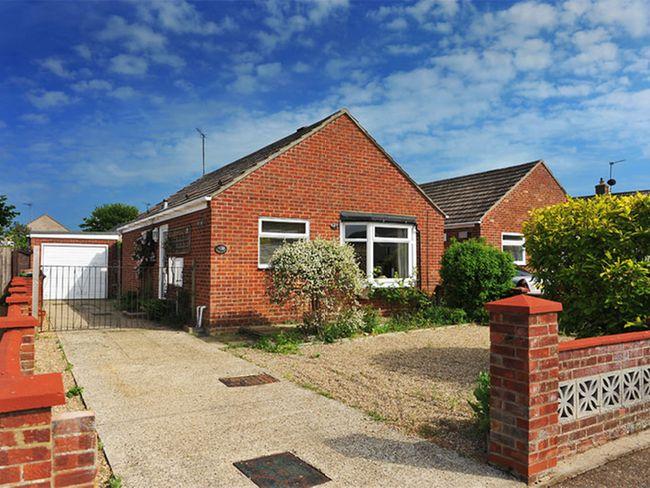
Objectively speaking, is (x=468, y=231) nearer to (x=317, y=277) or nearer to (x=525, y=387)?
(x=317, y=277)

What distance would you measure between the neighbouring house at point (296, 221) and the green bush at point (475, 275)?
121cm

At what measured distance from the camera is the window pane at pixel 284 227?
11227 millimetres

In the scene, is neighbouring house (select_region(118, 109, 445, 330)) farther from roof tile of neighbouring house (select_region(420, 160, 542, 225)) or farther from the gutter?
roof tile of neighbouring house (select_region(420, 160, 542, 225))

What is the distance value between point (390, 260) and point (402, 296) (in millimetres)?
1143

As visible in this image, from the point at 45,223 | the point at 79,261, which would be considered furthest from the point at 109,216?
the point at 79,261

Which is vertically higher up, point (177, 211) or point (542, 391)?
point (177, 211)

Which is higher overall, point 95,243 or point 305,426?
point 95,243

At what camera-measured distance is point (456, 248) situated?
1262 cm

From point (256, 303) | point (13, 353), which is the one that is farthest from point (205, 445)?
point (256, 303)

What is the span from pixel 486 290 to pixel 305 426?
28.1 feet

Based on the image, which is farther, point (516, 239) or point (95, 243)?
point (95, 243)

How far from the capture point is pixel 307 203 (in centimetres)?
1170

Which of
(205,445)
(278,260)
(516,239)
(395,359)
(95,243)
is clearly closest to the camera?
(205,445)

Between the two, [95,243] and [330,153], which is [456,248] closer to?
[330,153]
